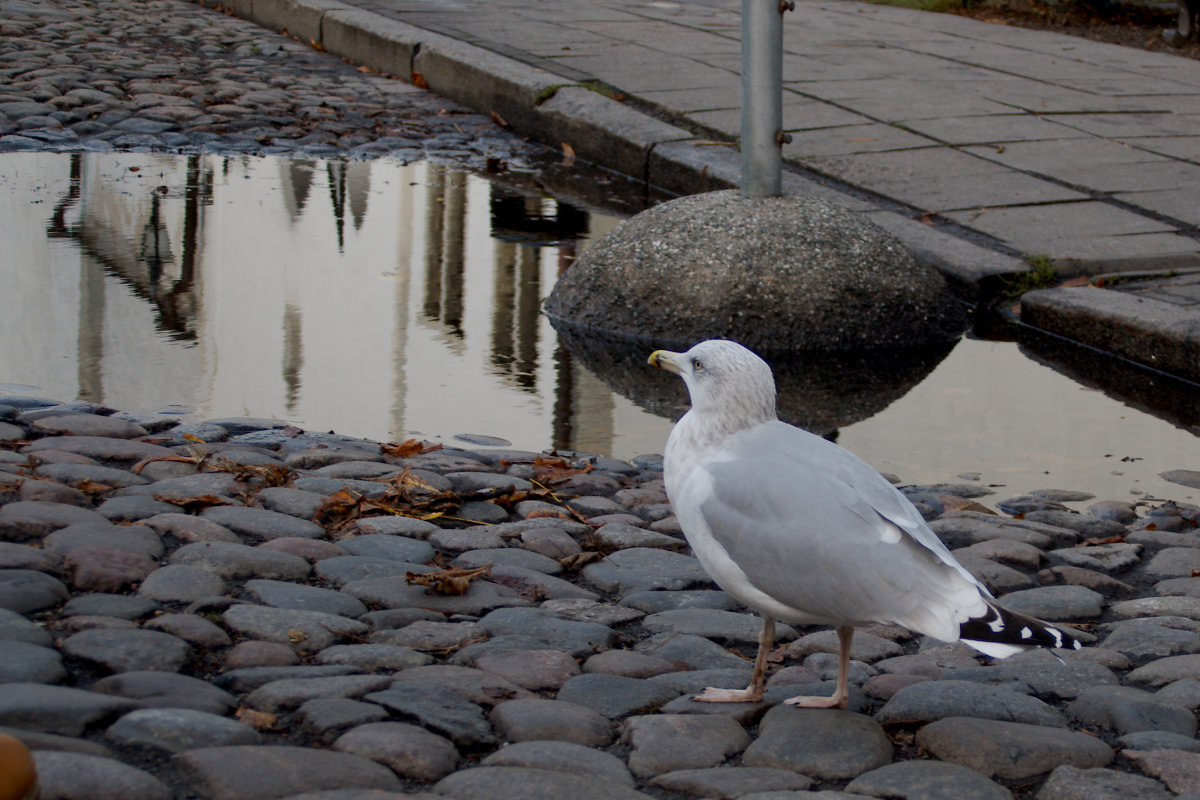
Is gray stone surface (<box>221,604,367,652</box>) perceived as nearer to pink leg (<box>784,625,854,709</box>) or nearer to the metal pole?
pink leg (<box>784,625,854,709</box>)

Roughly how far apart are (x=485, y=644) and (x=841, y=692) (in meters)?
0.68

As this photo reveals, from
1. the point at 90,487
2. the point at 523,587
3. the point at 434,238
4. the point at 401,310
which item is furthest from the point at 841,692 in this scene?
the point at 434,238

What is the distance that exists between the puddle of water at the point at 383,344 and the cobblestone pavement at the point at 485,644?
1.03ft

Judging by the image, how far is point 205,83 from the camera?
905 cm

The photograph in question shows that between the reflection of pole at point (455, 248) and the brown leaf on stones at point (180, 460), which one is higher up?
the reflection of pole at point (455, 248)

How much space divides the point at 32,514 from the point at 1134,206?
473 cm

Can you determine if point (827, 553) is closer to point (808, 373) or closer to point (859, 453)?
point (859, 453)

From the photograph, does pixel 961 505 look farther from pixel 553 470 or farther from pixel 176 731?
pixel 176 731

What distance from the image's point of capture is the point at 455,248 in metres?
5.93

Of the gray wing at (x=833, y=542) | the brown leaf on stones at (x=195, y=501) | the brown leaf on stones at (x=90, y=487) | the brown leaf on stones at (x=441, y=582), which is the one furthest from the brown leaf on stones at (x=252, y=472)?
the gray wing at (x=833, y=542)

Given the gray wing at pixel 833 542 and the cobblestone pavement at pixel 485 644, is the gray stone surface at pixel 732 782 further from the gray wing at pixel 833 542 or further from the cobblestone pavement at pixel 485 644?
the gray wing at pixel 833 542

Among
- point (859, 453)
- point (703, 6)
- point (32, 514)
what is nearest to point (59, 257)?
point (32, 514)

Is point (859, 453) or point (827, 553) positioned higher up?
point (827, 553)

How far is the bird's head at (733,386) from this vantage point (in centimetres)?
253
